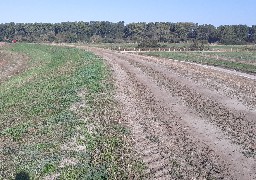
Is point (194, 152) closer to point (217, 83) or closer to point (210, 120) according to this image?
point (210, 120)

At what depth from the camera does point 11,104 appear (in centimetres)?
2419

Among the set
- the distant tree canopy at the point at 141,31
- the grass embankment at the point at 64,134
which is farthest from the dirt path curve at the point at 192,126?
the distant tree canopy at the point at 141,31

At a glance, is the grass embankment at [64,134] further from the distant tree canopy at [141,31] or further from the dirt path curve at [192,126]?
the distant tree canopy at [141,31]

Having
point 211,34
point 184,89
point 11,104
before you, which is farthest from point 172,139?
point 211,34

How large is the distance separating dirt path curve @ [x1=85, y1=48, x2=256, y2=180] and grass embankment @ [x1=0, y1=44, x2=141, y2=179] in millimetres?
982

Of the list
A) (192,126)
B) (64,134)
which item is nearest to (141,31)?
(192,126)

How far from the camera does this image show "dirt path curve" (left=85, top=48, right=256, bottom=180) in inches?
527

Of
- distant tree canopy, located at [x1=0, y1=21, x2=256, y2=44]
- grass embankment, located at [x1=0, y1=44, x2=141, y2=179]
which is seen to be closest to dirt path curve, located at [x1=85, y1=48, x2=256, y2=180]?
grass embankment, located at [x1=0, y1=44, x2=141, y2=179]

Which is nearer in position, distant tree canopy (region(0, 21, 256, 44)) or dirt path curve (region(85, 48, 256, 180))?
dirt path curve (region(85, 48, 256, 180))

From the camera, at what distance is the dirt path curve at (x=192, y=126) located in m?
13.4

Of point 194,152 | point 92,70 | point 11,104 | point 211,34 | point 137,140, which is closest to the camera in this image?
point 194,152

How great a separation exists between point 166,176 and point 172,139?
415 centimetres

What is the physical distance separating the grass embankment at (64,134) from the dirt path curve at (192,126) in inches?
38.7

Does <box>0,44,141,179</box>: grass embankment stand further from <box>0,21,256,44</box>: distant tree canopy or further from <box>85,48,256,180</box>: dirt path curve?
<box>0,21,256,44</box>: distant tree canopy
